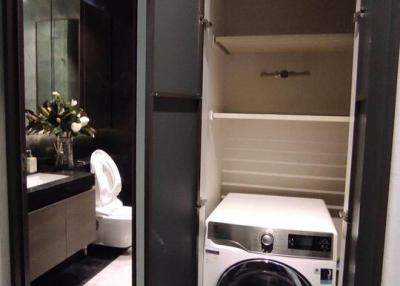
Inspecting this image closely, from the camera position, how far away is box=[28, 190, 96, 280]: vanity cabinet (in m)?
2.38

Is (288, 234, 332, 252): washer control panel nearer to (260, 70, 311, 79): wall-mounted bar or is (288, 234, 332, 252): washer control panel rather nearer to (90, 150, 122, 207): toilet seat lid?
(260, 70, 311, 79): wall-mounted bar

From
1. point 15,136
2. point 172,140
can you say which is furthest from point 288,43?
point 15,136

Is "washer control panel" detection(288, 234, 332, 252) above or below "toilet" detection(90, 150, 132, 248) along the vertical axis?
above

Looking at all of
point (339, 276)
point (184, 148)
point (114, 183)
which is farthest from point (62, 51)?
point (339, 276)

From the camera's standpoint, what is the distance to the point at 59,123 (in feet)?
9.84

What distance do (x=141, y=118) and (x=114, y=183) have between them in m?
2.26

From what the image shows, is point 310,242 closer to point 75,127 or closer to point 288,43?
point 288,43

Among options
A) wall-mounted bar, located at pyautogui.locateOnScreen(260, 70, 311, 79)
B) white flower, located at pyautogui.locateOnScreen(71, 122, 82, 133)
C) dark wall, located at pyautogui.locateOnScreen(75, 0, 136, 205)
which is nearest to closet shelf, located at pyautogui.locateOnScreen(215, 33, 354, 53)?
wall-mounted bar, located at pyautogui.locateOnScreen(260, 70, 311, 79)

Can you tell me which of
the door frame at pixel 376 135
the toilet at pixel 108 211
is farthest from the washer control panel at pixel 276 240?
the toilet at pixel 108 211

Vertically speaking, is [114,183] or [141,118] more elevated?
[141,118]

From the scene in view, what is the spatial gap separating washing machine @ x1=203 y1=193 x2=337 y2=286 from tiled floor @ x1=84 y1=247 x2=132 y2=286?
146 centimetres

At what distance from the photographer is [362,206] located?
1165 mm

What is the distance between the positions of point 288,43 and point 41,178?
84.3 inches

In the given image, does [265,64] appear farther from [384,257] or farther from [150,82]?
[384,257]
